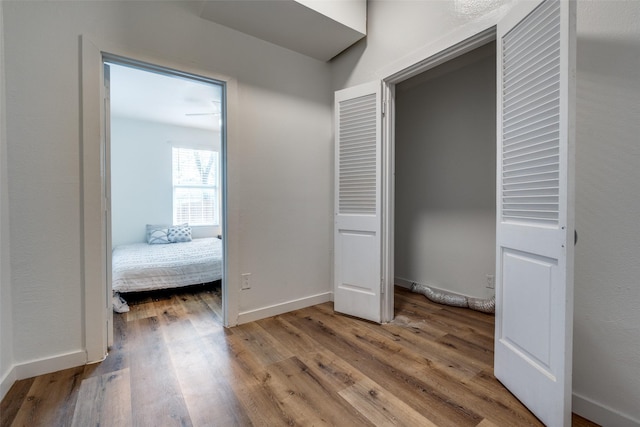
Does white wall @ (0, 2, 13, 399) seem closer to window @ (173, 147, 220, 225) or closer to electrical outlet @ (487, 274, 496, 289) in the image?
electrical outlet @ (487, 274, 496, 289)

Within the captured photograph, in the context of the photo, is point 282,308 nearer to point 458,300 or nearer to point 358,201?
point 358,201

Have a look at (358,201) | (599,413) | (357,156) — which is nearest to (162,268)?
(358,201)

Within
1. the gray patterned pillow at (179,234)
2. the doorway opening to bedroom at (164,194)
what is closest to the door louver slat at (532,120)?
the doorway opening to bedroom at (164,194)

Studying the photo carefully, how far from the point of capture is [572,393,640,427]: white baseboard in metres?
1.23

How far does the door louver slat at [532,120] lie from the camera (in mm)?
1211

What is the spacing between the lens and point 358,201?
2.46m

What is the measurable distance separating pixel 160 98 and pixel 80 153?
255 centimetres

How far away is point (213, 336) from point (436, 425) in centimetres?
163

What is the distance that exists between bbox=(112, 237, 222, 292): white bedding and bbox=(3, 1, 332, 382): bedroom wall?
1.25 metres

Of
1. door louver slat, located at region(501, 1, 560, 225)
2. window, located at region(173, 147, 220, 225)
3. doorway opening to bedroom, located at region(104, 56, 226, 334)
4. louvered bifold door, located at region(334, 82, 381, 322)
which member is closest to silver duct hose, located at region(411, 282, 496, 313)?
louvered bifold door, located at region(334, 82, 381, 322)

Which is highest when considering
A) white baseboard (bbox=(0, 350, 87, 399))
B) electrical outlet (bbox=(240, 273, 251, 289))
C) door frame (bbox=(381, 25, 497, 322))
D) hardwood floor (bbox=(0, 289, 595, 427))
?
door frame (bbox=(381, 25, 497, 322))

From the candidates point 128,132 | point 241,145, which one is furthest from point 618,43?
point 128,132

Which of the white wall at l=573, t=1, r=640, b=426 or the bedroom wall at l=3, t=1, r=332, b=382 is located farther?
the bedroom wall at l=3, t=1, r=332, b=382

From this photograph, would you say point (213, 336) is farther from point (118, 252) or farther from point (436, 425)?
point (118, 252)
